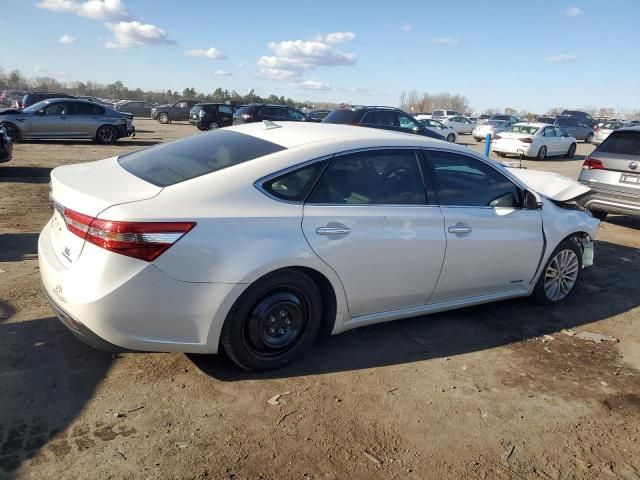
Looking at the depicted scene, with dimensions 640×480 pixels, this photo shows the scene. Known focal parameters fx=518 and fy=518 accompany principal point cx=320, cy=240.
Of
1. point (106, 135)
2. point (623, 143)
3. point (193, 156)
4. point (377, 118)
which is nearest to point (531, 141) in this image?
point (377, 118)

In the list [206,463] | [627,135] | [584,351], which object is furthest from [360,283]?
[627,135]

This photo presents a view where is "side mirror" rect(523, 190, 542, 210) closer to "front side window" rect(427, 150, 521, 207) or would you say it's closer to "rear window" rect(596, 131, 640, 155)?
"front side window" rect(427, 150, 521, 207)

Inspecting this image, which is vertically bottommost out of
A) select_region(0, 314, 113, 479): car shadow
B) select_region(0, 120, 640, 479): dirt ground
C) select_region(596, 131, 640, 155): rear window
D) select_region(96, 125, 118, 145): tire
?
select_region(0, 120, 640, 479): dirt ground

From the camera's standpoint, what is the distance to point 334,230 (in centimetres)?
339

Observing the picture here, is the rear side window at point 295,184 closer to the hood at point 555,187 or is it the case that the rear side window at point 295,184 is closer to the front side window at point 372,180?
the front side window at point 372,180

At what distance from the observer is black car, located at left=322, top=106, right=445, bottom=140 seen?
1614 cm

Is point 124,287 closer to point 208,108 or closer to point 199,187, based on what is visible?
point 199,187

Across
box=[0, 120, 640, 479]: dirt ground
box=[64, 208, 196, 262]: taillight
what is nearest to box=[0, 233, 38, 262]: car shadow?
box=[0, 120, 640, 479]: dirt ground

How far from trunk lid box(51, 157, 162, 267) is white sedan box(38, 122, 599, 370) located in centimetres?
1

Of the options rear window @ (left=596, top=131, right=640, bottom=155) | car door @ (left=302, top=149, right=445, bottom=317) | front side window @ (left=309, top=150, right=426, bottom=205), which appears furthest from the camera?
rear window @ (left=596, top=131, right=640, bottom=155)

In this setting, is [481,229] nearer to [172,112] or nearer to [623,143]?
[623,143]

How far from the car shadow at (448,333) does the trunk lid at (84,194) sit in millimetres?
1133

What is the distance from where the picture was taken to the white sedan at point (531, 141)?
20.4m

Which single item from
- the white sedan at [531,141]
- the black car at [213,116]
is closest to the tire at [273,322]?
the white sedan at [531,141]
